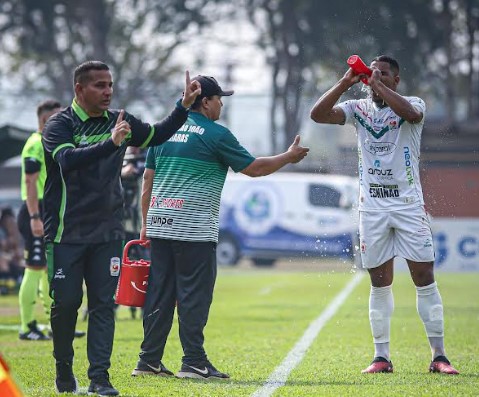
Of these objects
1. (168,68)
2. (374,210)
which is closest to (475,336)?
(374,210)

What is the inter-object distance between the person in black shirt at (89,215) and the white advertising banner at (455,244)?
22022mm

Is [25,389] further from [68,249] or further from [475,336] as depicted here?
[475,336]

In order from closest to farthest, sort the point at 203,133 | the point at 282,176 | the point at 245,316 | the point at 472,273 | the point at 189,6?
the point at 203,133
the point at 245,316
the point at 472,273
the point at 282,176
the point at 189,6

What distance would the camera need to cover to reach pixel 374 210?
9.59 meters

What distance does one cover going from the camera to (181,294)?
930 cm

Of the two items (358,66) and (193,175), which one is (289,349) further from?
(358,66)

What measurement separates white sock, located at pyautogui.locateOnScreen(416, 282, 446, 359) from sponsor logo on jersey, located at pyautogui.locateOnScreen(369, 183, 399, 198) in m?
0.74

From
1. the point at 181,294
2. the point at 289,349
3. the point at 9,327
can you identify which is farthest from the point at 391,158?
the point at 9,327

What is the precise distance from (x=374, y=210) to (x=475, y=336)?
4044 mm

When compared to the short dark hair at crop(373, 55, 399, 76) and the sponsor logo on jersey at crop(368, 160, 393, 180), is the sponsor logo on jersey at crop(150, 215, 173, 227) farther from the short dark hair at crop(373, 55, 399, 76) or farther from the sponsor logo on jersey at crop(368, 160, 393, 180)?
the short dark hair at crop(373, 55, 399, 76)

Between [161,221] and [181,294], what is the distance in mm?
548

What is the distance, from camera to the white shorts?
9469 millimetres

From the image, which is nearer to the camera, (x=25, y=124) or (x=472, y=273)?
(x=472, y=273)

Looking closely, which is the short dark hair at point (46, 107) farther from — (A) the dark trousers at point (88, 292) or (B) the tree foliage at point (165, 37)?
(B) the tree foliage at point (165, 37)
